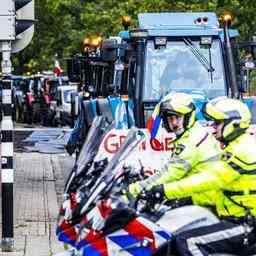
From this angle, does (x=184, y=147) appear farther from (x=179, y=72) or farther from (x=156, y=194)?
(x=179, y=72)

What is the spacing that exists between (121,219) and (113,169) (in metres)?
0.41

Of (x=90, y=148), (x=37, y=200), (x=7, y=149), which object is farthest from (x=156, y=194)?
(x=37, y=200)

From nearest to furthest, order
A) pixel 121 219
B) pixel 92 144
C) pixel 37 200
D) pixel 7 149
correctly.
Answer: pixel 121 219 < pixel 92 144 < pixel 7 149 < pixel 37 200

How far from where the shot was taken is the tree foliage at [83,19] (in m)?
34.1

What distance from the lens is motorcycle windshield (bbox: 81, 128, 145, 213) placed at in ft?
21.4

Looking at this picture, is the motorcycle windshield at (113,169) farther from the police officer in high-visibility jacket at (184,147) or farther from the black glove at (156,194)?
the black glove at (156,194)

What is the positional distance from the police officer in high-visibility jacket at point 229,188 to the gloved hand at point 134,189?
112mm

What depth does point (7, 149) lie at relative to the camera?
406 inches

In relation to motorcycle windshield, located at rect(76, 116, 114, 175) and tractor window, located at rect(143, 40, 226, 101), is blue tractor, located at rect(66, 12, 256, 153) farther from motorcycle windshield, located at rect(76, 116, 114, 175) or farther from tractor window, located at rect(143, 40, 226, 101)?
motorcycle windshield, located at rect(76, 116, 114, 175)

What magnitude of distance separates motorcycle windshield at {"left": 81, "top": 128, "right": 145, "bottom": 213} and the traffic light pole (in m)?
3.70

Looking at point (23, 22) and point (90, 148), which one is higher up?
point (23, 22)

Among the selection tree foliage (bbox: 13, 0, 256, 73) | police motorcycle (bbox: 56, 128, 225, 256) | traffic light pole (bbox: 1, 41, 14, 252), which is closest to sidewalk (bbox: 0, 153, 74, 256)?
traffic light pole (bbox: 1, 41, 14, 252)

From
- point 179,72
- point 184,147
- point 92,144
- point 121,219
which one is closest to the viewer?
point 121,219

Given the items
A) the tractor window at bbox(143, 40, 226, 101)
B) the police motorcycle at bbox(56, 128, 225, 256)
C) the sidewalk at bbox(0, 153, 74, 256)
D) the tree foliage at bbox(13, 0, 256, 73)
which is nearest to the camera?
the police motorcycle at bbox(56, 128, 225, 256)
